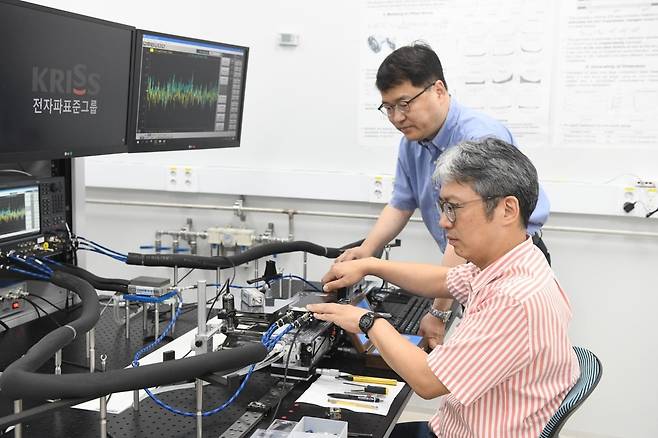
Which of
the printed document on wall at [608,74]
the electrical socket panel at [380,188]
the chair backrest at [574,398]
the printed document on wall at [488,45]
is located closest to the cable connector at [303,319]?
the chair backrest at [574,398]

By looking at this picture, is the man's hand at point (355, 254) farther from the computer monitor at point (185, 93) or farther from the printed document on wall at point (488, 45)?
the printed document on wall at point (488, 45)

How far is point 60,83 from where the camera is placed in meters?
1.99

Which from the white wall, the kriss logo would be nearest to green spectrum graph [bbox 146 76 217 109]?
the kriss logo

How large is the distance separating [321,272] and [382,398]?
1.95 metres

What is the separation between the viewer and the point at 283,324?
1.85 meters

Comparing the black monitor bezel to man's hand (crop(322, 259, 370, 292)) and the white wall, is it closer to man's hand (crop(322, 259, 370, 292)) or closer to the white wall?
man's hand (crop(322, 259, 370, 292))

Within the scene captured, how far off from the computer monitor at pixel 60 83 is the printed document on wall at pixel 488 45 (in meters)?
1.54

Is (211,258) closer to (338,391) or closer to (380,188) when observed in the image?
(338,391)

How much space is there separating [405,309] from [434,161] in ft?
1.74

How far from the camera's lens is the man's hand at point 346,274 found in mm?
2174

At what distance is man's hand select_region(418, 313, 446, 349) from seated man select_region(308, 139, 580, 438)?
493mm

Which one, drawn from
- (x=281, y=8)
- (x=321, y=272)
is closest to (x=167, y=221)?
(x=321, y=272)

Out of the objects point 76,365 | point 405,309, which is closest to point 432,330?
Answer: point 405,309

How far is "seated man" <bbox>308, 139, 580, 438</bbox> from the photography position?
143 cm
